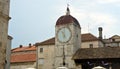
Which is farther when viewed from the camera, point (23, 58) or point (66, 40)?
point (23, 58)

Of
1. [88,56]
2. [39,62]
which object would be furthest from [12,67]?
[88,56]

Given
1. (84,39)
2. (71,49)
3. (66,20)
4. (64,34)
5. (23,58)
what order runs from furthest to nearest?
(23,58), (84,39), (66,20), (64,34), (71,49)

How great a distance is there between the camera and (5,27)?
58.6 feet

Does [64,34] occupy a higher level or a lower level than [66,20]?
lower

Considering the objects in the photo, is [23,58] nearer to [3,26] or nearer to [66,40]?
[66,40]

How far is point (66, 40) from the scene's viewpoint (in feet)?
124

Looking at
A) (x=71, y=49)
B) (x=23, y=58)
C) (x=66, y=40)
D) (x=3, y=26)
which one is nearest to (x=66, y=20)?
(x=66, y=40)

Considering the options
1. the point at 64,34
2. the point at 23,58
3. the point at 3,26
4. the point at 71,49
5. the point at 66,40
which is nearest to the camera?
the point at 3,26

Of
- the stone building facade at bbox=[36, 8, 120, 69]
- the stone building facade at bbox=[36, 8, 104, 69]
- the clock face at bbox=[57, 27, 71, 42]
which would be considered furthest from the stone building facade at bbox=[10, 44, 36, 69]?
the clock face at bbox=[57, 27, 71, 42]

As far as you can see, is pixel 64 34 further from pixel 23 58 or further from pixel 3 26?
pixel 3 26

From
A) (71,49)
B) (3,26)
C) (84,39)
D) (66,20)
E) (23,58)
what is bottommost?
(23,58)

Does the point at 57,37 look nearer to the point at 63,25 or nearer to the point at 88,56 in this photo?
the point at 63,25

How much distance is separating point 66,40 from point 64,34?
31.9 inches

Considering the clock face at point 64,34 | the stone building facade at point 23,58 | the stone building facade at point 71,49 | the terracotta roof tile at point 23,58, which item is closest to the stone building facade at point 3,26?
the stone building facade at point 71,49
